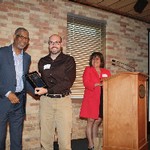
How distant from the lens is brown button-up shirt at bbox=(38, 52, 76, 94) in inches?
118

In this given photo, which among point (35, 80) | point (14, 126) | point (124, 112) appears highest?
point (35, 80)

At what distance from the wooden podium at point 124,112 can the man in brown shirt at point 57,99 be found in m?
0.69

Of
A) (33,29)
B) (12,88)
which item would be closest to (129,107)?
(12,88)

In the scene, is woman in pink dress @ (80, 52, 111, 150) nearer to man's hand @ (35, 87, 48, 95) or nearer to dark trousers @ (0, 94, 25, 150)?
man's hand @ (35, 87, 48, 95)

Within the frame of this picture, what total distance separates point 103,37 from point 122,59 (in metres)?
0.69

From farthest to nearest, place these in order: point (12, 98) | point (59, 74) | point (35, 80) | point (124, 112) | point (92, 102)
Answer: point (92, 102), point (124, 112), point (59, 74), point (35, 80), point (12, 98)

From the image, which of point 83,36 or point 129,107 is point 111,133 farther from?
point 83,36

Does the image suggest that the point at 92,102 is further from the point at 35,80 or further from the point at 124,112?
the point at 35,80

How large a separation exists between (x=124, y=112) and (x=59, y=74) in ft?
3.56

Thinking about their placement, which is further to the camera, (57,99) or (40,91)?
(57,99)

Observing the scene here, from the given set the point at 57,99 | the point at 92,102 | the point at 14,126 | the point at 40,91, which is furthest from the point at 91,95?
the point at 14,126

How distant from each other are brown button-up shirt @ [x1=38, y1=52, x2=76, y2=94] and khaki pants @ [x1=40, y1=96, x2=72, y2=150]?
0.14 meters

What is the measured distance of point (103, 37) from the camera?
520 centimetres

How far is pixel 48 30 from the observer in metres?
4.38
